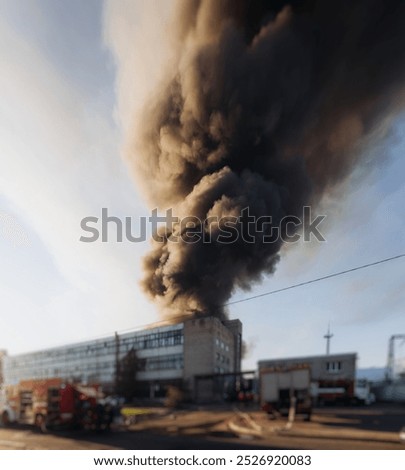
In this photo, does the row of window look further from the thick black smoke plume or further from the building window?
the building window

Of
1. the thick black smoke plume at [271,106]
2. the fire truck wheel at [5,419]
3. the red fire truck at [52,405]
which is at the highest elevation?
the thick black smoke plume at [271,106]

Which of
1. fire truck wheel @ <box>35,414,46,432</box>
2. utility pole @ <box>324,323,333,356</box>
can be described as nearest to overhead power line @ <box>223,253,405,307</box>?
utility pole @ <box>324,323,333,356</box>

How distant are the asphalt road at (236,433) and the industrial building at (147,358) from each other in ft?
0.94

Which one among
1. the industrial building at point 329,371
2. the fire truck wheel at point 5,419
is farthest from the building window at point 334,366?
the fire truck wheel at point 5,419

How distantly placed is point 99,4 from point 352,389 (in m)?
3.05

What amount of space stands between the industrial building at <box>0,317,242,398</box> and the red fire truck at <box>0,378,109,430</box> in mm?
67

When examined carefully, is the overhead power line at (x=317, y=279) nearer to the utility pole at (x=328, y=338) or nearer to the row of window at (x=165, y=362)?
the utility pole at (x=328, y=338)

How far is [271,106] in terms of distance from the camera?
9.82 ft

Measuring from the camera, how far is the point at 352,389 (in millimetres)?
2449

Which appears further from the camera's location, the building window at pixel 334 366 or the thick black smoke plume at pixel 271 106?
the thick black smoke plume at pixel 271 106

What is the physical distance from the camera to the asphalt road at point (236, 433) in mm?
2572

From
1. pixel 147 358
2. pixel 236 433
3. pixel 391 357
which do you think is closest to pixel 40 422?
pixel 147 358
